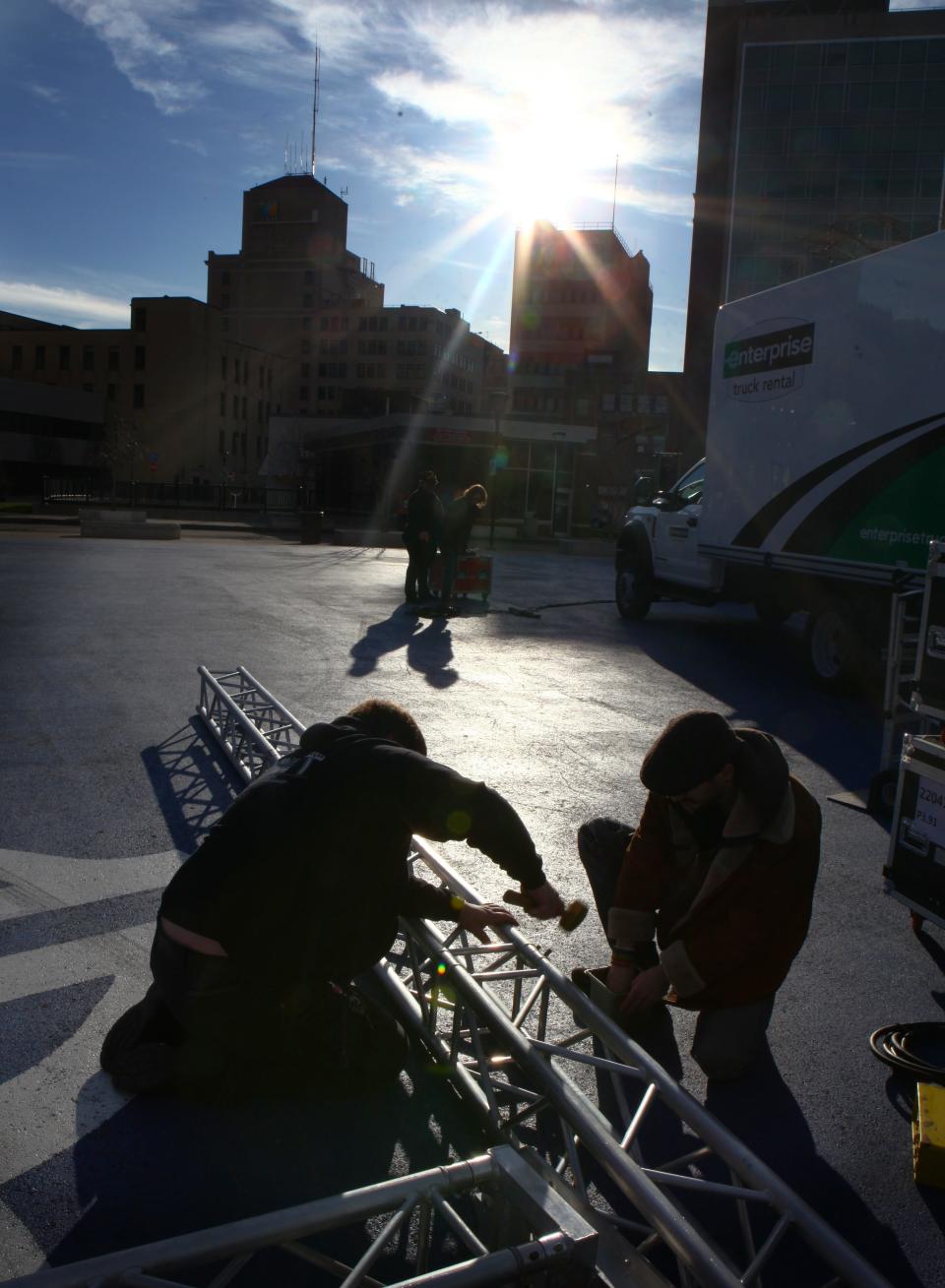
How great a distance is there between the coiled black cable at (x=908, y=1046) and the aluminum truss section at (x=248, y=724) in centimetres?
350

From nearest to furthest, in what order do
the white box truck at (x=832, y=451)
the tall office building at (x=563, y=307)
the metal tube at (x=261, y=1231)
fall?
the metal tube at (x=261, y=1231), the white box truck at (x=832, y=451), the tall office building at (x=563, y=307)

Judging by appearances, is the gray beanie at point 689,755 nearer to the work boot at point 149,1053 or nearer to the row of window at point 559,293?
the work boot at point 149,1053

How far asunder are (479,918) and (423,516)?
39.7ft

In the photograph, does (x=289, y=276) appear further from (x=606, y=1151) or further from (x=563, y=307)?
(x=606, y=1151)

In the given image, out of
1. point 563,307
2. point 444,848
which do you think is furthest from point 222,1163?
point 563,307

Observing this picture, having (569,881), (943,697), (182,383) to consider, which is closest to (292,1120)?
(569,881)

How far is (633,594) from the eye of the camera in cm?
1599

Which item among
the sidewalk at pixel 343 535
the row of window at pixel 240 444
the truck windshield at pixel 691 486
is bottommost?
the sidewalk at pixel 343 535

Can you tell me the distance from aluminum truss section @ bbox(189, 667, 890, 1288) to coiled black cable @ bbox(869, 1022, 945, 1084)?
86 centimetres

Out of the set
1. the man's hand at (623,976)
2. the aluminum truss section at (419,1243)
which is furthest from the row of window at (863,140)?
the aluminum truss section at (419,1243)

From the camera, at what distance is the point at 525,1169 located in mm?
2547

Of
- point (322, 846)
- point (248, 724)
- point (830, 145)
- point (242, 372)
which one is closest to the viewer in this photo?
→ point (322, 846)

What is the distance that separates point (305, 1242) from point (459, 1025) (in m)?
0.88

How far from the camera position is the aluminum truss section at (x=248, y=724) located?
21.9 ft
